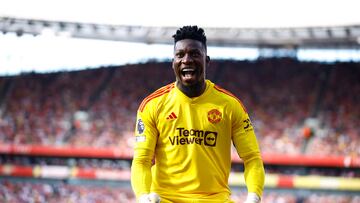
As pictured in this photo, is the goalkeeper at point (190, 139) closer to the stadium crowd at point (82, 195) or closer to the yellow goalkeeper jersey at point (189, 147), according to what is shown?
the yellow goalkeeper jersey at point (189, 147)

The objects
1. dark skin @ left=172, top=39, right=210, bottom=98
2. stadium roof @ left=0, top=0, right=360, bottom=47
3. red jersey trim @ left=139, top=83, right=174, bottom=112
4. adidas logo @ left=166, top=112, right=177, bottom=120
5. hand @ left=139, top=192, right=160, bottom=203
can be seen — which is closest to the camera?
hand @ left=139, top=192, right=160, bottom=203

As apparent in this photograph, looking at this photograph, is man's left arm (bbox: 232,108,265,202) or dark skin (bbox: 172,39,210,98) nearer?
dark skin (bbox: 172,39,210,98)

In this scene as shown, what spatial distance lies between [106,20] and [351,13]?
11769 millimetres

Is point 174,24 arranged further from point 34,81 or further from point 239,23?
point 34,81

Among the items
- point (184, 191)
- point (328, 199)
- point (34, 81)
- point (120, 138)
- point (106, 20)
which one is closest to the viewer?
point (184, 191)

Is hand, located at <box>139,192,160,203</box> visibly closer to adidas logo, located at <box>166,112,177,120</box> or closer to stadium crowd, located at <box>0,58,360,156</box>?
adidas logo, located at <box>166,112,177,120</box>

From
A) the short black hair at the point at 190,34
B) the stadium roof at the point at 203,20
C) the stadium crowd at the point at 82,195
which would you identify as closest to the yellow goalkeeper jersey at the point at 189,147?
the short black hair at the point at 190,34

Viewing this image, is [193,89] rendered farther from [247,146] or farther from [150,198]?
[150,198]

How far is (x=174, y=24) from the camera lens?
29.7 metres

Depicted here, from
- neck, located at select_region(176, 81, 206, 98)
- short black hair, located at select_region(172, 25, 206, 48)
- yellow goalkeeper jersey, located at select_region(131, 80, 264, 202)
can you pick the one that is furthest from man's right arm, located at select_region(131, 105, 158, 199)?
short black hair, located at select_region(172, 25, 206, 48)

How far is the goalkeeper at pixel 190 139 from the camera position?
14.8ft

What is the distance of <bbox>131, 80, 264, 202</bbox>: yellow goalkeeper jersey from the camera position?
454cm

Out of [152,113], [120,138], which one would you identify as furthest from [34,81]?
[152,113]

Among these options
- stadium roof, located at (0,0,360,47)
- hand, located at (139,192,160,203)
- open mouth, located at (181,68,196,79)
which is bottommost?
hand, located at (139,192,160,203)
